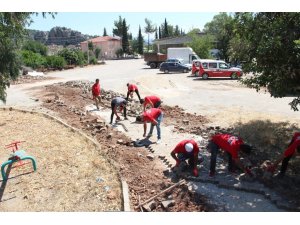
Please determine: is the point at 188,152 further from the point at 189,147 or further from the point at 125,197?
the point at 125,197

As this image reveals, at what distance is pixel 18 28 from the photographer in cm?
1153

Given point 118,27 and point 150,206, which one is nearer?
point 150,206

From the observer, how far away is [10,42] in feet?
39.5

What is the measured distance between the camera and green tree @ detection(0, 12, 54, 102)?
36.3 feet

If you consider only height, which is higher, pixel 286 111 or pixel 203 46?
pixel 203 46

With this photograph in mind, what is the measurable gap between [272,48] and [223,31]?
192 inches

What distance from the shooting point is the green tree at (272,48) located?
24.9ft

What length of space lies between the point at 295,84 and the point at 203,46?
3712 cm

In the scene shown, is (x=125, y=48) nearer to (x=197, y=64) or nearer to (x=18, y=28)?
(x=197, y=64)

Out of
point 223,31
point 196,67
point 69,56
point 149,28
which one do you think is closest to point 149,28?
point 149,28

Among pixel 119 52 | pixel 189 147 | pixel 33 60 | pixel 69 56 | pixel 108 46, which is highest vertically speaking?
pixel 108 46

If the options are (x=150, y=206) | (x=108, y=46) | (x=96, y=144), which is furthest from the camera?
(x=108, y=46)

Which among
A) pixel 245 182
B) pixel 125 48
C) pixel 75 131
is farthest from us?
pixel 125 48

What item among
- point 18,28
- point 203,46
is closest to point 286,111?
point 18,28
